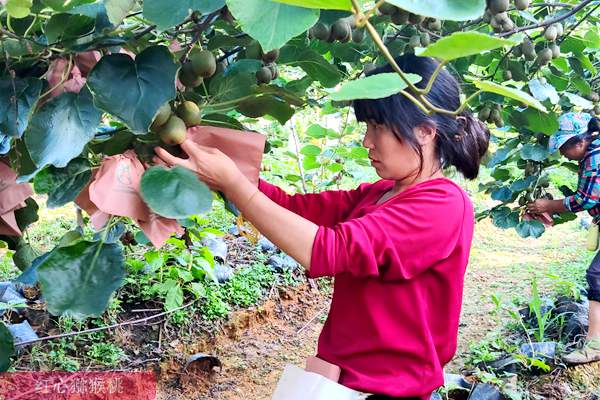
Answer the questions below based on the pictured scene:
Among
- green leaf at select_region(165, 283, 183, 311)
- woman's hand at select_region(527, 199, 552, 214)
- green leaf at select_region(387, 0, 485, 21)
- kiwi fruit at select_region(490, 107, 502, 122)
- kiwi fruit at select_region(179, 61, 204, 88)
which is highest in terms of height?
green leaf at select_region(387, 0, 485, 21)

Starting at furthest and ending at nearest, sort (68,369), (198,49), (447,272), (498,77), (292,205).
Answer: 1. (68,369)
2. (498,77)
3. (292,205)
4. (447,272)
5. (198,49)

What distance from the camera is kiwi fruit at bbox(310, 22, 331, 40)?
3.99 feet

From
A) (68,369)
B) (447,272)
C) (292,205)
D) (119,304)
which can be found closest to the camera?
(447,272)

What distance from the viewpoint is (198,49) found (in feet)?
3.34

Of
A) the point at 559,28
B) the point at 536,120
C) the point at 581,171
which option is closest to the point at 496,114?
the point at 536,120

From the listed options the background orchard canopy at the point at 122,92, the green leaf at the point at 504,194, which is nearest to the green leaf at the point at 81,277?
the background orchard canopy at the point at 122,92

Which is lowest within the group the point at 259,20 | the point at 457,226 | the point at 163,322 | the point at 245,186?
the point at 163,322

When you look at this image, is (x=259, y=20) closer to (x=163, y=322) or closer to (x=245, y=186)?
(x=245, y=186)

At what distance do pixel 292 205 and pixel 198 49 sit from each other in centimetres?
57

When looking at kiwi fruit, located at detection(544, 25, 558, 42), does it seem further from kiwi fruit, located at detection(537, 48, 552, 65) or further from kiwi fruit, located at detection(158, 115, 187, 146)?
kiwi fruit, located at detection(158, 115, 187, 146)

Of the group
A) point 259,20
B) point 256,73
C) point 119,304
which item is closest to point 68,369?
point 119,304

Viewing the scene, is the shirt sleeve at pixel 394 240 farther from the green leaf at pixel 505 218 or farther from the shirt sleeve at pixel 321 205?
the green leaf at pixel 505 218

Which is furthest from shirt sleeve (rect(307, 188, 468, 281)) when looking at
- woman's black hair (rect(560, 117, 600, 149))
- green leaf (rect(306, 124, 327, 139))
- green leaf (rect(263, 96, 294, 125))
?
green leaf (rect(306, 124, 327, 139))

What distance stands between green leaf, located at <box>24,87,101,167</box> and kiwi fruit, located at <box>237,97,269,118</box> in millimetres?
331
